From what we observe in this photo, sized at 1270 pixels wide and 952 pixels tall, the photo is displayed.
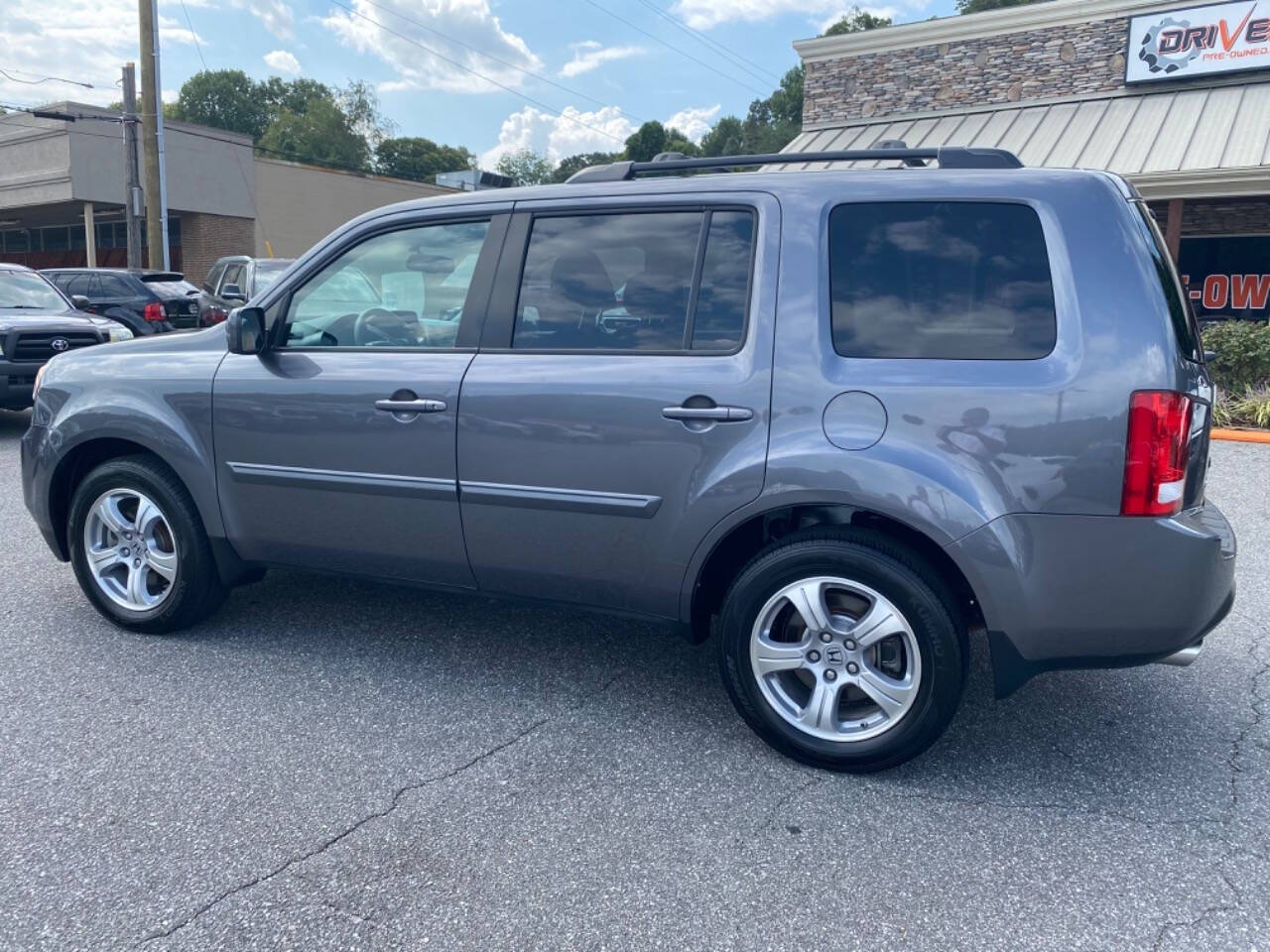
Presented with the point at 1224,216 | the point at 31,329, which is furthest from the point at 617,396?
the point at 1224,216

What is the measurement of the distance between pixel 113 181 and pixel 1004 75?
26759mm

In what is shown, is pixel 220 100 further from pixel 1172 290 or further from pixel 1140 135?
pixel 1172 290

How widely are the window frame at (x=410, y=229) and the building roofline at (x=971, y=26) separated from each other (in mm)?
15690

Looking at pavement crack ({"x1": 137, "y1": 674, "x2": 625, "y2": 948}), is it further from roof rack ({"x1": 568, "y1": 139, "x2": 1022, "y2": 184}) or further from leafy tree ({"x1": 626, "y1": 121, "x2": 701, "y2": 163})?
leafy tree ({"x1": 626, "y1": 121, "x2": 701, "y2": 163})

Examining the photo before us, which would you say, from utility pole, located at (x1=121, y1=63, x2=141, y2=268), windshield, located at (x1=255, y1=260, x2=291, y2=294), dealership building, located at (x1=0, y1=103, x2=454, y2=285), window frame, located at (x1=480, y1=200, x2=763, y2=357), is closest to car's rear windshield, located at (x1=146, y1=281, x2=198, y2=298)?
windshield, located at (x1=255, y1=260, x2=291, y2=294)

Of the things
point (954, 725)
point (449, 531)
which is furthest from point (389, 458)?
point (954, 725)

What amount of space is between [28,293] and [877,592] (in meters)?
11.0

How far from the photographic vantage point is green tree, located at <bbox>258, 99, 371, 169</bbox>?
75.0 metres

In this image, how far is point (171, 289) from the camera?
1783 centimetres

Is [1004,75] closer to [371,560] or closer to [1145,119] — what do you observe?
[1145,119]

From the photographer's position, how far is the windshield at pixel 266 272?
14.1 m

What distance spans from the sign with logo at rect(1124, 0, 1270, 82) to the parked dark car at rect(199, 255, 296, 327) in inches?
529

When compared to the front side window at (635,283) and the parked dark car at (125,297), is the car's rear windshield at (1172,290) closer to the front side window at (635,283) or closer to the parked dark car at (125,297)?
the front side window at (635,283)

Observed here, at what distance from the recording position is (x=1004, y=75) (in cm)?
1712
